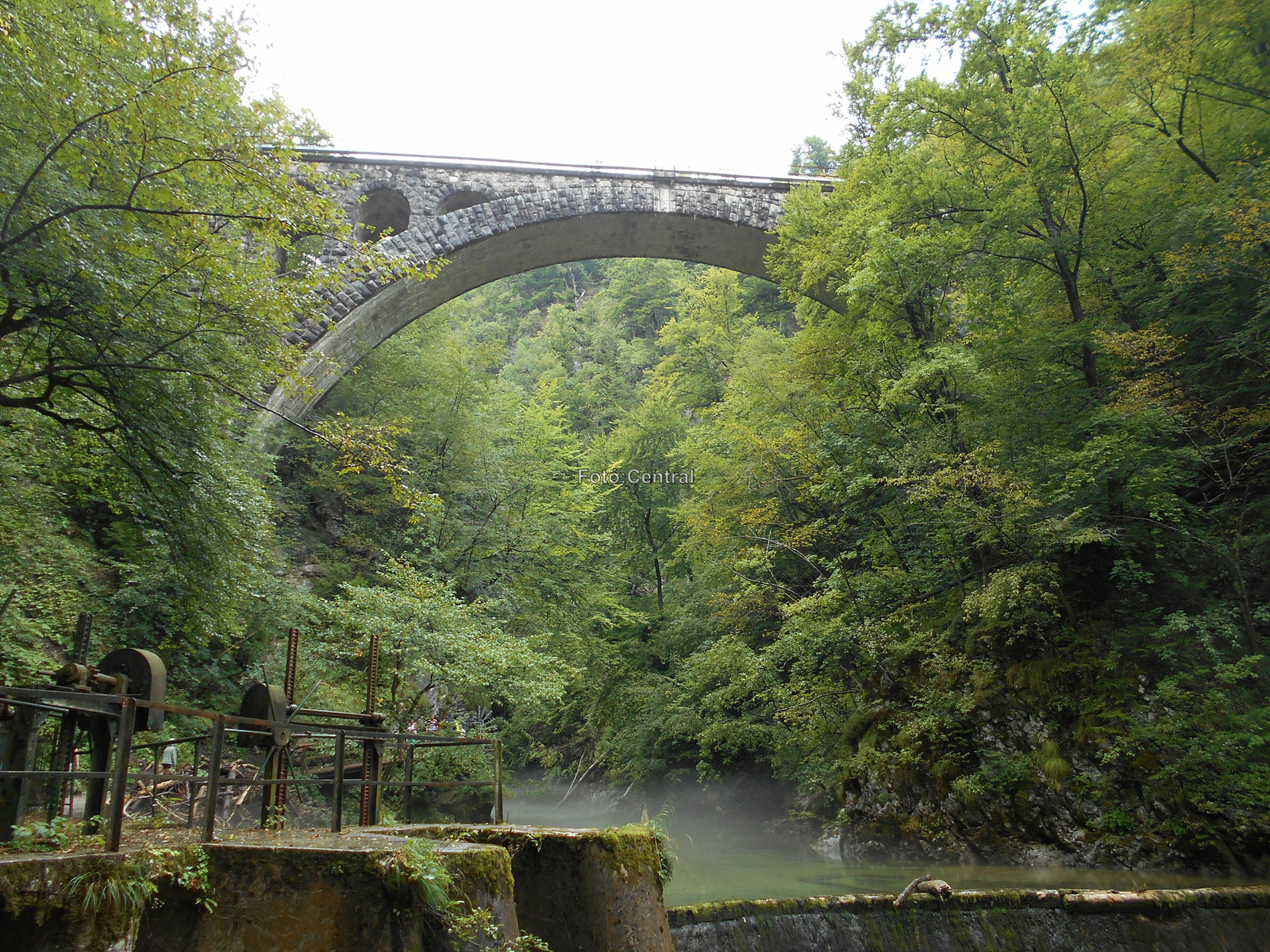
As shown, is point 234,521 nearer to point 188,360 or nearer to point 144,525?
point 144,525

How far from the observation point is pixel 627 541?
1759 cm

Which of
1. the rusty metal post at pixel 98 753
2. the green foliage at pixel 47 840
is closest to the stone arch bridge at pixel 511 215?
the rusty metal post at pixel 98 753

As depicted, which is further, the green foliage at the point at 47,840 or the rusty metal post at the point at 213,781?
the rusty metal post at the point at 213,781

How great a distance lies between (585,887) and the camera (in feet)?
11.5

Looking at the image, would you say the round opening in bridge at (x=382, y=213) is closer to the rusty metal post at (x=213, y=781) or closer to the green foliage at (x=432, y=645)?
the green foliage at (x=432, y=645)

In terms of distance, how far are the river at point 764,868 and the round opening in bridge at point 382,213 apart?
1171 centimetres

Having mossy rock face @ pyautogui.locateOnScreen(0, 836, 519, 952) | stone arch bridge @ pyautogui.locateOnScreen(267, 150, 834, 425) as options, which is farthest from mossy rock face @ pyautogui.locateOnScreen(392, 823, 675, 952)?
stone arch bridge @ pyautogui.locateOnScreen(267, 150, 834, 425)

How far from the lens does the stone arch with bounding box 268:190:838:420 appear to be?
528 inches

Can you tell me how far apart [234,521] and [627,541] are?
11312 millimetres

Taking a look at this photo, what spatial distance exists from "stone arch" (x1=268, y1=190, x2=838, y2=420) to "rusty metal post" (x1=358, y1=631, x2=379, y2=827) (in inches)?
366

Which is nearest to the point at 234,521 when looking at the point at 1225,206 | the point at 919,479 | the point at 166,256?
the point at 166,256

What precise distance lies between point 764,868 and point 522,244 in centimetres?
1184

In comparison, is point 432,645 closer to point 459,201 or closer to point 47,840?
point 47,840

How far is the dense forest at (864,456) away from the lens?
583cm
